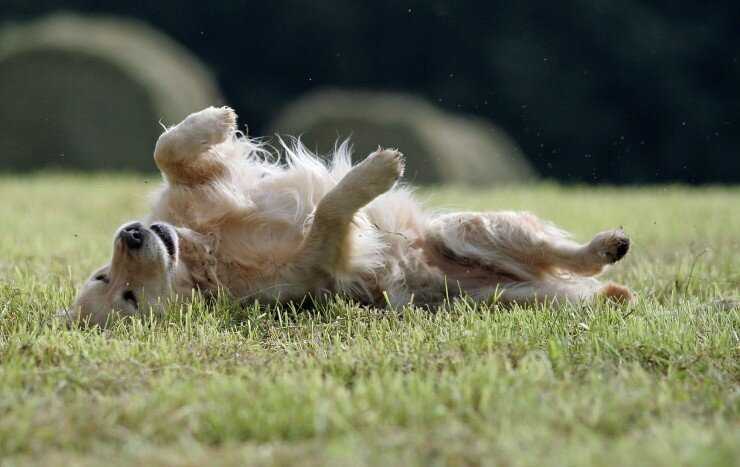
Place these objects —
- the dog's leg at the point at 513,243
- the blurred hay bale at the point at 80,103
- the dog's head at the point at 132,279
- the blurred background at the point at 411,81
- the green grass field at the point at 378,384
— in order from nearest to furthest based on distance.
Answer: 1. the green grass field at the point at 378,384
2. the dog's head at the point at 132,279
3. the dog's leg at the point at 513,243
4. the blurred hay bale at the point at 80,103
5. the blurred background at the point at 411,81

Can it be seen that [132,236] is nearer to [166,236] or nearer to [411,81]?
[166,236]

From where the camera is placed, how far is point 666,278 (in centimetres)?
534

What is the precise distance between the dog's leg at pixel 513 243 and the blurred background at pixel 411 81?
1076 centimetres

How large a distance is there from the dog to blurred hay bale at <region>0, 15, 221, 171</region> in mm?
11722

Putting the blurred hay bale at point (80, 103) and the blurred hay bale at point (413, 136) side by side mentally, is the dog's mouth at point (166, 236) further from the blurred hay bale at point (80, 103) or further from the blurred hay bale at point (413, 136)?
the blurred hay bale at point (80, 103)

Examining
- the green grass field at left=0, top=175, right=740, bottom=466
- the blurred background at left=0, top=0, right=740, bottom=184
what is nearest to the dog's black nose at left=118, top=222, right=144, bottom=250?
the green grass field at left=0, top=175, right=740, bottom=466

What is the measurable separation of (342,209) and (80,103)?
12940 mm

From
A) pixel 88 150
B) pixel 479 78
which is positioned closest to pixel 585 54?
pixel 479 78

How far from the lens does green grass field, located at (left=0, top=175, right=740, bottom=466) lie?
2699 mm

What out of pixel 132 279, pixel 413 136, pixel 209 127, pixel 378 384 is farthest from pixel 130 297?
pixel 413 136

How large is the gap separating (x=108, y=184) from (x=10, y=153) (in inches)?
256

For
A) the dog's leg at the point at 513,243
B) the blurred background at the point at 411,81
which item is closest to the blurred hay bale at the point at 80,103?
the blurred background at the point at 411,81

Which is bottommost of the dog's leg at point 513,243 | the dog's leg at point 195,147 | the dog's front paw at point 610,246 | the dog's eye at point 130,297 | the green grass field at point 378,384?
the green grass field at point 378,384

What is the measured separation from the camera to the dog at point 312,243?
4.44 meters
